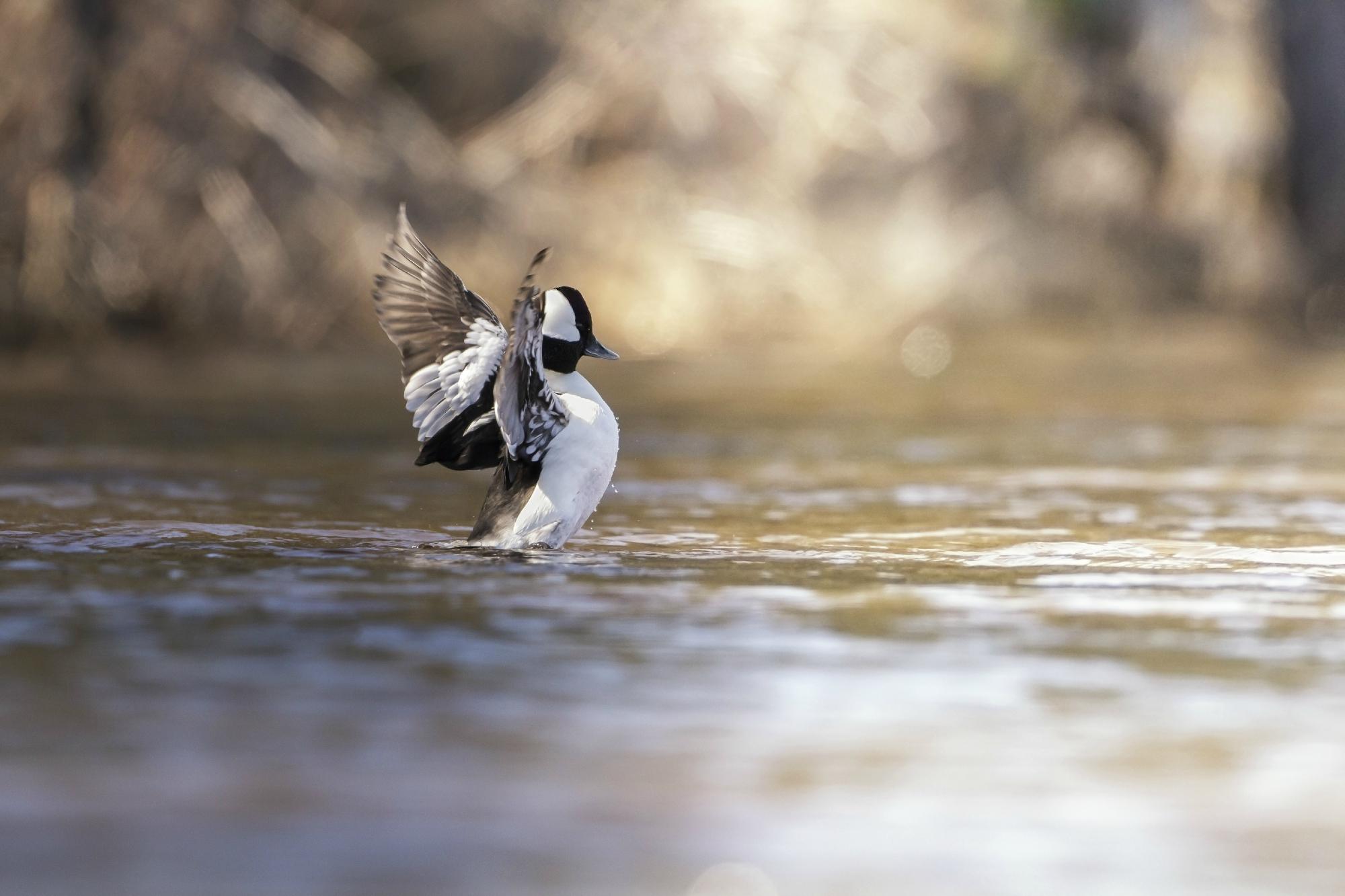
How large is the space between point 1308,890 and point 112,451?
6.53 m

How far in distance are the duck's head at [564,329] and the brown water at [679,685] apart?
1.79 ft

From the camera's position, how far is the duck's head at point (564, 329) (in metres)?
5.82

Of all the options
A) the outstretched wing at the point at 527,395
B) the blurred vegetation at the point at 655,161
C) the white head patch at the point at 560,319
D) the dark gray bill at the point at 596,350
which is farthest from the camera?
the blurred vegetation at the point at 655,161

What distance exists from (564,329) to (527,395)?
50 cm

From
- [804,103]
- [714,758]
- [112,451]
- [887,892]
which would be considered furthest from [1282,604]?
[804,103]

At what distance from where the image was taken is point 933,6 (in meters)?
16.7

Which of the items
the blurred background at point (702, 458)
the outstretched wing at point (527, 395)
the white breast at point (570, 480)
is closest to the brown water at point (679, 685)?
the blurred background at point (702, 458)

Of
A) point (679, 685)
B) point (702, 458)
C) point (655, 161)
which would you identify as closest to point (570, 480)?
point (679, 685)

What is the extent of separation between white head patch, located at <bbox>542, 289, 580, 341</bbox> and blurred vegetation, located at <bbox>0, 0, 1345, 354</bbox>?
8.17 meters

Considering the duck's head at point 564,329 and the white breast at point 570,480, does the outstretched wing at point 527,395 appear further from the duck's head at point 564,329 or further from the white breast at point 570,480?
the duck's head at point 564,329

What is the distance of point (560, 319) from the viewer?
5820 mm

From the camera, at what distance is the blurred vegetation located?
13.6 meters

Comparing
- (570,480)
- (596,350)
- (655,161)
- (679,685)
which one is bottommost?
(679,685)

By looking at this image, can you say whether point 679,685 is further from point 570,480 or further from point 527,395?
point 570,480
